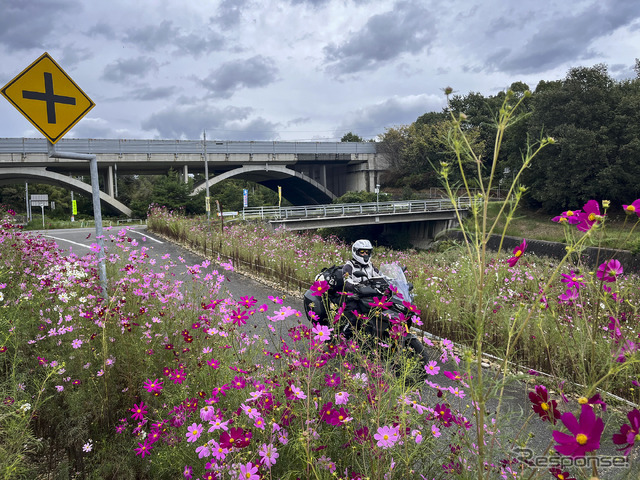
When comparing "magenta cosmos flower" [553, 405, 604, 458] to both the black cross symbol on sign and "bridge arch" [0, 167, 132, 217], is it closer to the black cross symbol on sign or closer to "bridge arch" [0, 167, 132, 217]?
the black cross symbol on sign

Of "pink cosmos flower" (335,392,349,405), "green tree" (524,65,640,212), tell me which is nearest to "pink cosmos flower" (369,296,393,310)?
"pink cosmos flower" (335,392,349,405)

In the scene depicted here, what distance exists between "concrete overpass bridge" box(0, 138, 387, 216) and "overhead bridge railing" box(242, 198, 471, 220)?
9.31 metres

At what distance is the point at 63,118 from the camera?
422cm

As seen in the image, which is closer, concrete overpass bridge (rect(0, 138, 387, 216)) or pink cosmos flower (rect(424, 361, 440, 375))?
pink cosmos flower (rect(424, 361, 440, 375))

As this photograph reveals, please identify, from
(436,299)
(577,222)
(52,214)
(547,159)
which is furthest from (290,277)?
(52,214)

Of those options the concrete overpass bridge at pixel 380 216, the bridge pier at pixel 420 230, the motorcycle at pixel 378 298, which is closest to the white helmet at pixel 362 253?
the motorcycle at pixel 378 298

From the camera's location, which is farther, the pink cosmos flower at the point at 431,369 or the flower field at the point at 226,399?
the pink cosmos flower at the point at 431,369

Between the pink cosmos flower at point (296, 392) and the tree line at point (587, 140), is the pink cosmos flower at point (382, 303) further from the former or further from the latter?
the tree line at point (587, 140)

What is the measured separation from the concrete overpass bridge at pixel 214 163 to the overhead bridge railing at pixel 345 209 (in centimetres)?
931

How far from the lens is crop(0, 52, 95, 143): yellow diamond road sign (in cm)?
400

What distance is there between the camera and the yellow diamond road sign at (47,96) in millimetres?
4000

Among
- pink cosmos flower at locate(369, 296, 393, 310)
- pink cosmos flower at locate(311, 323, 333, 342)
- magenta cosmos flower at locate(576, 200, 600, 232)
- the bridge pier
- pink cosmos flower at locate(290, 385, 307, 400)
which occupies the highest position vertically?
magenta cosmos flower at locate(576, 200, 600, 232)

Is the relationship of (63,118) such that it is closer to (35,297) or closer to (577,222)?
(35,297)

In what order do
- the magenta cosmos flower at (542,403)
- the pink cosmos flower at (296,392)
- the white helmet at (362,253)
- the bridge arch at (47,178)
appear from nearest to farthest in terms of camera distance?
the magenta cosmos flower at (542,403), the pink cosmos flower at (296,392), the white helmet at (362,253), the bridge arch at (47,178)
